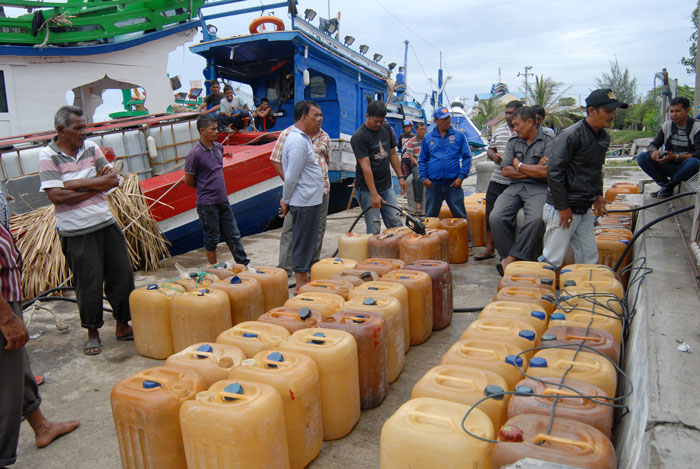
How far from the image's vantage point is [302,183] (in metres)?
4.77

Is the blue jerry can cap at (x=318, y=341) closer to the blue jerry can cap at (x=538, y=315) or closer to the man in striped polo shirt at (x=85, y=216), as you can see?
the blue jerry can cap at (x=538, y=315)

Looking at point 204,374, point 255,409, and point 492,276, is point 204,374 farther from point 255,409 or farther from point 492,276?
point 492,276

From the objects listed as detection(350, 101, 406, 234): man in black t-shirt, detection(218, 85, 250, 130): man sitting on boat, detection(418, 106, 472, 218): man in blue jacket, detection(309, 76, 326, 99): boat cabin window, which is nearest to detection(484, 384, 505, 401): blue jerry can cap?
detection(350, 101, 406, 234): man in black t-shirt

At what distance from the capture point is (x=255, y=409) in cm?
194

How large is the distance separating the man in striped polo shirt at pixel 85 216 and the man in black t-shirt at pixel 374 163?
2.89m

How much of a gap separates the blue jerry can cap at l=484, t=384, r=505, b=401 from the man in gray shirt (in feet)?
9.88

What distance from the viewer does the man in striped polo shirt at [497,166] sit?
576 cm

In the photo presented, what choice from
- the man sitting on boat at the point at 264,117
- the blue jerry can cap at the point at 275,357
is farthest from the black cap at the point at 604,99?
the man sitting on boat at the point at 264,117

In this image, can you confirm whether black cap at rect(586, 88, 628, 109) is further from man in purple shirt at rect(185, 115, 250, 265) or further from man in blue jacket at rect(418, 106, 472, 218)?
man in purple shirt at rect(185, 115, 250, 265)

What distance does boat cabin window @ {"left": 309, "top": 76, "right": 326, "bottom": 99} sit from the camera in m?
11.8

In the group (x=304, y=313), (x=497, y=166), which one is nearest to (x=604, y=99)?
(x=497, y=166)

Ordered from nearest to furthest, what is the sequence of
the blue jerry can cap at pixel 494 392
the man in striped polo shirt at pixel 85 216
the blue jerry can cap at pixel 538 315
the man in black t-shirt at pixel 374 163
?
1. the blue jerry can cap at pixel 494 392
2. the blue jerry can cap at pixel 538 315
3. the man in striped polo shirt at pixel 85 216
4. the man in black t-shirt at pixel 374 163

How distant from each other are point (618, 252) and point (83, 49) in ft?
39.7

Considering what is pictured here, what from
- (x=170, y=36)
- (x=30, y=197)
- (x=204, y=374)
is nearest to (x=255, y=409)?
(x=204, y=374)
